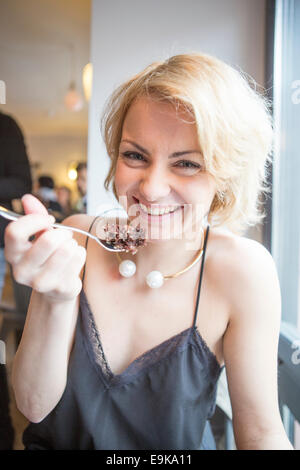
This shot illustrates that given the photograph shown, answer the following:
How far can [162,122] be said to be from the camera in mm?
372

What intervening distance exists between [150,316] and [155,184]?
0.24 m

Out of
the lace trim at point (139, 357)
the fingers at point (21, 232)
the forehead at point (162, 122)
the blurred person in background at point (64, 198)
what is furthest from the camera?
the blurred person in background at point (64, 198)

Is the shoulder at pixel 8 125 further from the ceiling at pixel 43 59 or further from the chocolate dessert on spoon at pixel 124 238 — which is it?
the chocolate dessert on spoon at pixel 124 238

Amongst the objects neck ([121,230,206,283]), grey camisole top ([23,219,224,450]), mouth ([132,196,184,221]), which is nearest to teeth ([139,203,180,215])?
mouth ([132,196,184,221])

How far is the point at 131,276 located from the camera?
1.69ft

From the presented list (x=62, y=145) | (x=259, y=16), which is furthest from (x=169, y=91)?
(x=62, y=145)

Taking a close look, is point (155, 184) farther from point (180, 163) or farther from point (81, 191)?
point (81, 191)

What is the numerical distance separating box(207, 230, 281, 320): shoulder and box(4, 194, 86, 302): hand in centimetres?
30

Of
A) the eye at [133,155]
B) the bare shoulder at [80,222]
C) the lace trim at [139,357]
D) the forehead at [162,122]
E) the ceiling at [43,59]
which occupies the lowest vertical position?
the lace trim at [139,357]

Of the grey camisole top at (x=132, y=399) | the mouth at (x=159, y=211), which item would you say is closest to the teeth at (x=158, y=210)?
the mouth at (x=159, y=211)

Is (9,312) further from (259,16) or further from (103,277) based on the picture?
(259,16)

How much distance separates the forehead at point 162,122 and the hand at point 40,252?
18cm

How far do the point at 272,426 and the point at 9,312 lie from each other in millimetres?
437

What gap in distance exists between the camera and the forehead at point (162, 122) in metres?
0.37
